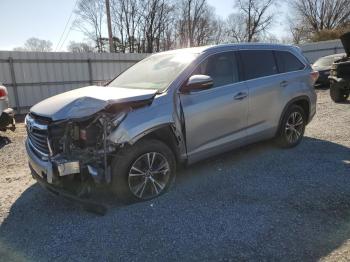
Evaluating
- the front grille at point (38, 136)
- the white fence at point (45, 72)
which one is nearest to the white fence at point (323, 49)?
the white fence at point (45, 72)

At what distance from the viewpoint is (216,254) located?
3092 millimetres

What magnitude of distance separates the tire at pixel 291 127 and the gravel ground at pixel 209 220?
24.2 inches

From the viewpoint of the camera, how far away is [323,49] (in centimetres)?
2367

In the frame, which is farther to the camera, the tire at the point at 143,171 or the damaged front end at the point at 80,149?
the tire at the point at 143,171

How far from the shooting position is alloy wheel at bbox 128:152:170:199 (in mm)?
4059

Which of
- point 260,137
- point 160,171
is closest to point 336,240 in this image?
point 160,171

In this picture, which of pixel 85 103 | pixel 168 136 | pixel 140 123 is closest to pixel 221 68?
pixel 168 136

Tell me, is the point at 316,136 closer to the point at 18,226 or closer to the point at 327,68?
the point at 18,226

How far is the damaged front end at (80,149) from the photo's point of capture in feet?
12.3

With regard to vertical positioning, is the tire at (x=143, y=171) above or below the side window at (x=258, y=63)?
below

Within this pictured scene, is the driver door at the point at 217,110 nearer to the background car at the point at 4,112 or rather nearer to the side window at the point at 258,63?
the side window at the point at 258,63

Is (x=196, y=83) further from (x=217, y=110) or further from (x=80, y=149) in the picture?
(x=80, y=149)

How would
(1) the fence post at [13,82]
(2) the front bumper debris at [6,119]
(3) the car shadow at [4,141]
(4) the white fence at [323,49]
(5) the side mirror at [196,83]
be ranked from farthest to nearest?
(4) the white fence at [323,49]
(1) the fence post at [13,82]
(3) the car shadow at [4,141]
(2) the front bumper debris at [6,119]
(5) the side mirror at [196,83]

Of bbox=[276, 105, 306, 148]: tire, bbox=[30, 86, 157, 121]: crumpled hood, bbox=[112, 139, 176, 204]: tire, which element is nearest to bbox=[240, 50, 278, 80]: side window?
bbox=[276, 105, 306, 148]: tire
